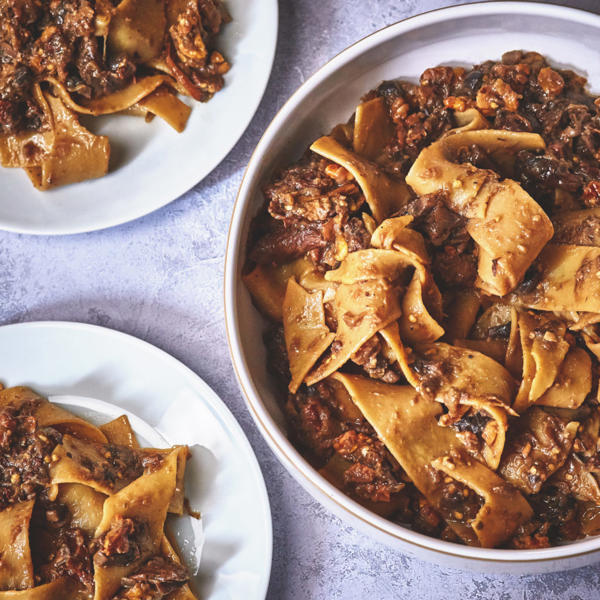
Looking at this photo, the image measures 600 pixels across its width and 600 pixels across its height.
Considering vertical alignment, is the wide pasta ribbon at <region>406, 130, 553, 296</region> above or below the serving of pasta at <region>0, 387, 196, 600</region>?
above

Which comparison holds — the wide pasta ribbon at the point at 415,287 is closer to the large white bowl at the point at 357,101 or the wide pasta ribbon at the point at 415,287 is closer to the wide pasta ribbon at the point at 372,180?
the wide pasta ribbon at the point at 372,180

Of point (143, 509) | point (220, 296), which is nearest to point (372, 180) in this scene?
point (220, 296)

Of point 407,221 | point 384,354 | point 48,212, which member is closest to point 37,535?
point 48,212

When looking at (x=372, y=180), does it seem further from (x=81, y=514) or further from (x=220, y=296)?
(x=81, y=514)

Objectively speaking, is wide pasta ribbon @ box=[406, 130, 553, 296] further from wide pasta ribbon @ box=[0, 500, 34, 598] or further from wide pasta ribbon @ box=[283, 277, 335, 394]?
wide pasta ribbon @ box=[0, 500, 34, 598]

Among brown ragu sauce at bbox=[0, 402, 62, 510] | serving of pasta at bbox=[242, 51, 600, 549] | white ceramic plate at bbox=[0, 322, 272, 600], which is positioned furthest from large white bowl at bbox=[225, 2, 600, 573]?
brown ragu sauce at bbox=[0, 402, 62, 510]
